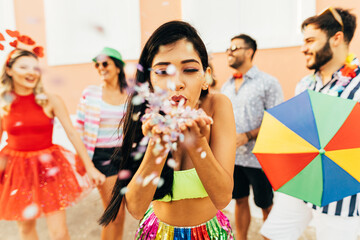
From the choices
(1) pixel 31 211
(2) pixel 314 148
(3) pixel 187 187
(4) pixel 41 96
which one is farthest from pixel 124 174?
(4) pixel 41 96

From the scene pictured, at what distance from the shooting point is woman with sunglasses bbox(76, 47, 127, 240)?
2.73 metres

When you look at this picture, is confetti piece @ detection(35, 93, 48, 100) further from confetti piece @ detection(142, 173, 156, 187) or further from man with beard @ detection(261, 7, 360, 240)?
man with beard @ detection(261, 7, 360, 240)

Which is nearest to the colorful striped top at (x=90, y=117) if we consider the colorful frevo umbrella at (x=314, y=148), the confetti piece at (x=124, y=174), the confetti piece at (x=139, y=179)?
the confetti piece at (x=124, y=174)

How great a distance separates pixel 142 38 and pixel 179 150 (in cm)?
73

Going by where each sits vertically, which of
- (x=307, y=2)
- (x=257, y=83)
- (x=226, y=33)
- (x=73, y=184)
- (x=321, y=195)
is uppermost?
(x=307, y=2)

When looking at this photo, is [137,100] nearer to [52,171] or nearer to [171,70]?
[171,70]

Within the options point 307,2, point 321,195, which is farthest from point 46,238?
point 307,2

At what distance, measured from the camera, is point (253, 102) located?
2.88 meters

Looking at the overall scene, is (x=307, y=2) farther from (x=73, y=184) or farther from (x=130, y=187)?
(x=73, y=184)

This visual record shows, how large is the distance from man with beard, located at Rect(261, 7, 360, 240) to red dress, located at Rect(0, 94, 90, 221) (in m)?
1.84

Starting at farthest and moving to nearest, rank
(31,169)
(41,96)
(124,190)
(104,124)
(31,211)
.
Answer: (104,124), (41,96), (31,169), (31,211), (124,190)

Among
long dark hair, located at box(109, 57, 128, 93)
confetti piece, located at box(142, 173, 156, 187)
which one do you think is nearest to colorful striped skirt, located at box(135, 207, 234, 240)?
confetti piece, located at box(142, 173, 156, 187)

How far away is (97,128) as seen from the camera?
280cm

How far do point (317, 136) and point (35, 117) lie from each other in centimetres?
234
